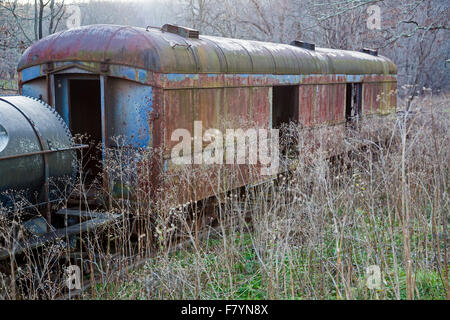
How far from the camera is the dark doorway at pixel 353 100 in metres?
11.5

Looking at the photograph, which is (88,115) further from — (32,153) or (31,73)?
(32,153)

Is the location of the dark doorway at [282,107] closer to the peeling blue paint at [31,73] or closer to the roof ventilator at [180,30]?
the roof ventilator at [180,30]

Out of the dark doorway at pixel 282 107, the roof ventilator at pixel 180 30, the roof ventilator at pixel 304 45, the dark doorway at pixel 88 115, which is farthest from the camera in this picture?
the dark doorway at pixel 282 107

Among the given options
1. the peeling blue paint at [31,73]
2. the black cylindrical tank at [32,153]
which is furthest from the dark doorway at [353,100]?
the black cylindrical tank at [32,153]

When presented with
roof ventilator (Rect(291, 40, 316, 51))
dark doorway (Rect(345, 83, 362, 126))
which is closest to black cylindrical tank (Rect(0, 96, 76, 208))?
roof ventilator (Rect(291, 40, 316, 51))

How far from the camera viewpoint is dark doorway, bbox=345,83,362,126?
11.5 metres

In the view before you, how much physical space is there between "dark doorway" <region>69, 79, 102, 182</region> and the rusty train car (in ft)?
0.05

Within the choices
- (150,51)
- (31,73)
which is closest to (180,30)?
(150,51)

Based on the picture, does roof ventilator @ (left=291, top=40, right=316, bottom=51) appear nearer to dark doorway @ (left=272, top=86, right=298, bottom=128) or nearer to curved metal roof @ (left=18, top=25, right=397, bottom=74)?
dark doorway @ (left=272, top=86, right=298, bottom=128)

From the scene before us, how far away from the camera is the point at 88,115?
7102 mm

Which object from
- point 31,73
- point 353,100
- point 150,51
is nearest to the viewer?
point 150,51

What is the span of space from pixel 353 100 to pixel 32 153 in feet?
28.5

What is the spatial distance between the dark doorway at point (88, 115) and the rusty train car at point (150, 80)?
0.02 metres
